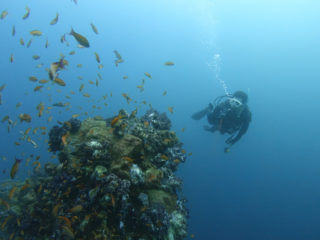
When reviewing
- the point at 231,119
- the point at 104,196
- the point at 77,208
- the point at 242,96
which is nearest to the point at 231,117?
the point at 231,119

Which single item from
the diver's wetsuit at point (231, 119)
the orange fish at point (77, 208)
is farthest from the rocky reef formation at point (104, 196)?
the diver's wetsuit at point (231, 119)

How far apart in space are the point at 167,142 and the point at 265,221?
44137 millimetres

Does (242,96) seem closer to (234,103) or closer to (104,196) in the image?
(234,103)

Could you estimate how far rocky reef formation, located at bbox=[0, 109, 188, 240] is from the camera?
184 inches

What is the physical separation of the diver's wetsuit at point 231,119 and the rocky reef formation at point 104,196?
5193mm

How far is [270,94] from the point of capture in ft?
313

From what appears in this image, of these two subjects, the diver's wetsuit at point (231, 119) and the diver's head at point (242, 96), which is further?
the diver's head at point (242, 96)

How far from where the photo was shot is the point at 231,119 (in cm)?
1084

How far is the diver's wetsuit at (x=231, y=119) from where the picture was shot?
10591mm

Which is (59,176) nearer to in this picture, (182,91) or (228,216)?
(228,216)

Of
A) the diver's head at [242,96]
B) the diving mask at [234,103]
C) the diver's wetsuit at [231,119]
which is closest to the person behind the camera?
the diving mask at [234,103]

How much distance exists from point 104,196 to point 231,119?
8045 mm

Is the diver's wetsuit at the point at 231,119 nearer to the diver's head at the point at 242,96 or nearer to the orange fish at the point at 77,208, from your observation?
the diver's head at the point at 242,96

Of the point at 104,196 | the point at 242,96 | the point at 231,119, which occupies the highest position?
the point at 242,96
